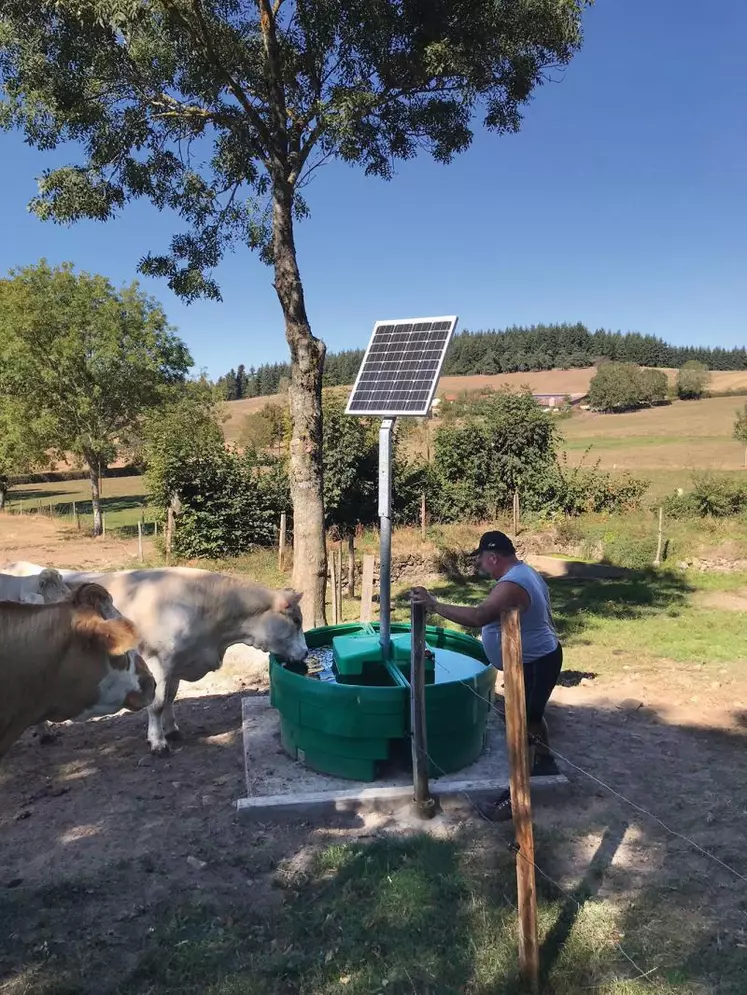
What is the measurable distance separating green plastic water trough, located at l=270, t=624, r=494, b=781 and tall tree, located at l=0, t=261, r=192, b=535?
834 inches

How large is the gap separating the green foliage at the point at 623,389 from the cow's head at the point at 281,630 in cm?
7212

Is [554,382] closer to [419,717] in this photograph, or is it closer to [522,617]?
[522,617]

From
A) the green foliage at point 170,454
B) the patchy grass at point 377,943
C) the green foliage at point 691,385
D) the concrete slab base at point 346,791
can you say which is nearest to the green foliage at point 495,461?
the green foliage at point 170,454

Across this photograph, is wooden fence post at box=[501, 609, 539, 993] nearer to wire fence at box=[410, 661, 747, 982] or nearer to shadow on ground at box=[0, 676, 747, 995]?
wire fence at box=[410, 661, 747, 982]

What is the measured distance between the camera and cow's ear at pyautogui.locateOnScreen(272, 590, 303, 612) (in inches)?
262

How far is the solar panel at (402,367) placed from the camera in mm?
6152

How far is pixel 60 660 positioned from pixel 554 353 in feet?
369

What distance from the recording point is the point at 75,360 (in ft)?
80.5

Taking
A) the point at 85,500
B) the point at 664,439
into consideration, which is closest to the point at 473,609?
the point at 85,500

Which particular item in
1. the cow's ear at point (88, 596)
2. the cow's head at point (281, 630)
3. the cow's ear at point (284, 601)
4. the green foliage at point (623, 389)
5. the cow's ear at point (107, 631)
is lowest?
the cow's head at point (281, 630)

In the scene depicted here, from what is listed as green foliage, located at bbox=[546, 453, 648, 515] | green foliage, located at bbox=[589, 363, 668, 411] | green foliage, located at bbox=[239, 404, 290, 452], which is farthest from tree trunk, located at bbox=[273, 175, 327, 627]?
green foliage, located at bbox=[589, 363, 668, 411]

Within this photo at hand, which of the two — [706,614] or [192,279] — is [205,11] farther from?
[706,614]

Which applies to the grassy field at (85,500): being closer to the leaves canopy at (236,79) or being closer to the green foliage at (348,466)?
the green foliage at (348,466)

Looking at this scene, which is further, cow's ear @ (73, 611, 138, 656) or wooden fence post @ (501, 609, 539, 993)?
cow's ear @ (73, 611, 138, 656)
